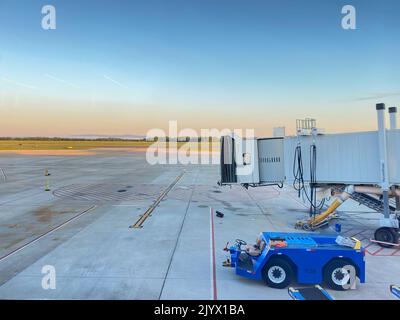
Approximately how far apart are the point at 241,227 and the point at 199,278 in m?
7.15

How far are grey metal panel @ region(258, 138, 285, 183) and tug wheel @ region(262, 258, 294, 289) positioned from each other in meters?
8.64

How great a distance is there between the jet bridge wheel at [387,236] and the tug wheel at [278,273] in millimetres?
6921

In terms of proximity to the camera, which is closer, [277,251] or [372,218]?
[277,251]

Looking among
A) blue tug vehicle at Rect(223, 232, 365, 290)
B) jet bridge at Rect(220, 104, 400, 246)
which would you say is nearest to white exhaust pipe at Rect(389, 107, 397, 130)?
jet bridge at Rect(220, 104, 400, 246)

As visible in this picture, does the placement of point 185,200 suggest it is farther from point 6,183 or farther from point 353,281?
point 6,183

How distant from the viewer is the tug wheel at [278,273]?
32.2 feet

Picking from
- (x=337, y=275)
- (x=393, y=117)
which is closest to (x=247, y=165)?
(x=393, y=117)

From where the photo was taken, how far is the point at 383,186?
14.7m

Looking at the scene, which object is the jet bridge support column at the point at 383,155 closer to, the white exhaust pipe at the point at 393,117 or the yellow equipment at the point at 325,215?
the yellow equipment at the point at 325,215

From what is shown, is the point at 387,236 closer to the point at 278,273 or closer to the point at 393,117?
the point at 393,117

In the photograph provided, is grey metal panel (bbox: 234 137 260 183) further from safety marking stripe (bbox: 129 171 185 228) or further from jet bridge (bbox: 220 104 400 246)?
safety marking stripe (bbox: 129 171 185 228)

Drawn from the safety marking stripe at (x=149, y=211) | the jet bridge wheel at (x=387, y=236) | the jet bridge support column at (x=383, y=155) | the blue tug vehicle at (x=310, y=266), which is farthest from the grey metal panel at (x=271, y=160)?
the blue tug vehicle at (x=310, y=266)

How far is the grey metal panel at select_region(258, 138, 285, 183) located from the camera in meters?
18.0
